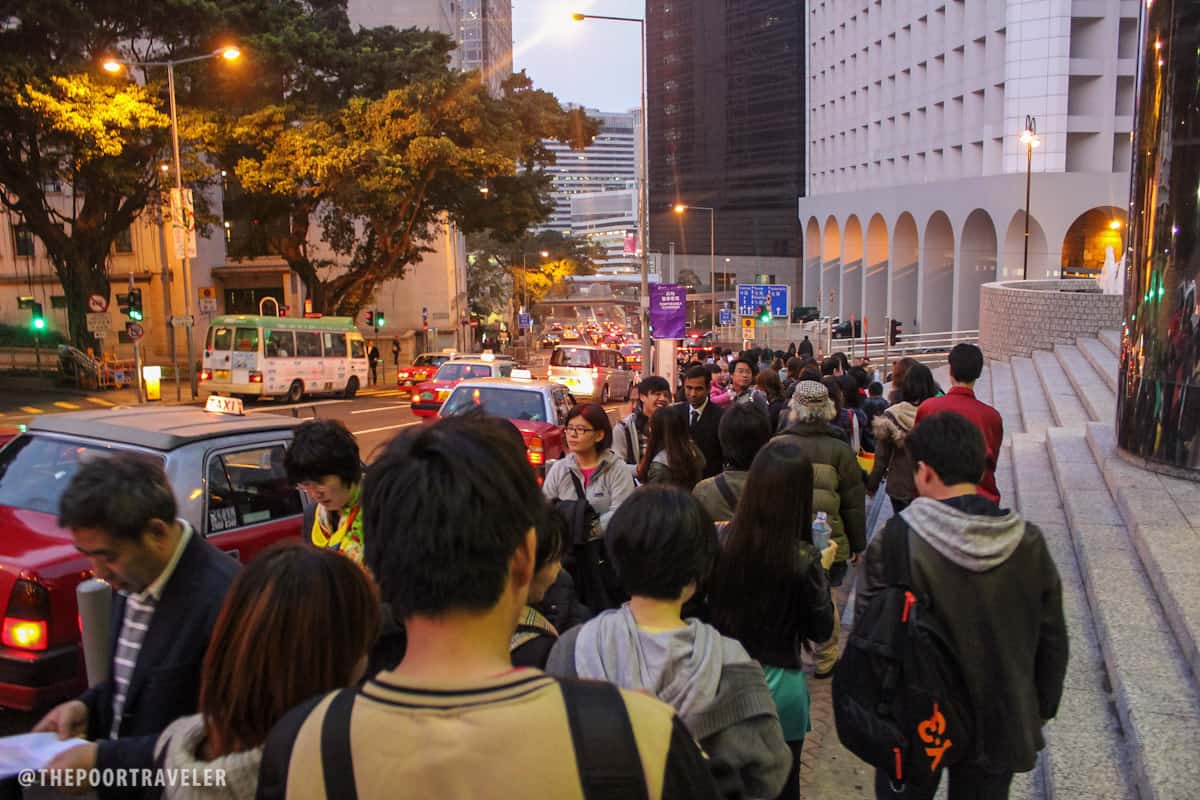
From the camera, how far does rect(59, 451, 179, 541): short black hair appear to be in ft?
9.18

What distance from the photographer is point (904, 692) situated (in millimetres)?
2920

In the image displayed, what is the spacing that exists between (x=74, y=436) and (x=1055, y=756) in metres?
5.64

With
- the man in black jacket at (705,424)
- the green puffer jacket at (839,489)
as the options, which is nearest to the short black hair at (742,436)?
the green puffer jacket at (839,489)

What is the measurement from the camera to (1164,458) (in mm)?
8422

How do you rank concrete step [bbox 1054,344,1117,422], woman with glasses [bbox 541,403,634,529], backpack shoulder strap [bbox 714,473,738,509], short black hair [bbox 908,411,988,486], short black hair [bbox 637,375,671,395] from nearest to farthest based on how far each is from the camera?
short black hair [bbox 908,411,988,486]
backpack shoulder strap [bbox 714,473,738,509]
woman with glasses [bbox 541,403,634,529]
short black hair [bbox 637,375,671,395]
concrete step [bbox 1054,344,1117,422]

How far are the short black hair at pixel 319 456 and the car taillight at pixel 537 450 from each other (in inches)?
266

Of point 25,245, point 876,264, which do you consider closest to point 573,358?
point 25,245

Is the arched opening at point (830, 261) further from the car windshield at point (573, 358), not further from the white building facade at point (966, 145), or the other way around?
the car windshield at point (573, 358)

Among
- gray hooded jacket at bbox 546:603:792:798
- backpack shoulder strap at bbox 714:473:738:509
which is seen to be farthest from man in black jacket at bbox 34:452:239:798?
backpack shoulder strap at bbox 714:473:738:509

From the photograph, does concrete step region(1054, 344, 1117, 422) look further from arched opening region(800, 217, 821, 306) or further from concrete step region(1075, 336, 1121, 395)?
arched opening region(800, 217, 821, 306)

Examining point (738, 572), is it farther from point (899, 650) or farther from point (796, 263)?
point (796, 263)

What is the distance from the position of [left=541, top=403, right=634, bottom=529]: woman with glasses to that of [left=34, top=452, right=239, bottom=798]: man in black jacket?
2.67 metres

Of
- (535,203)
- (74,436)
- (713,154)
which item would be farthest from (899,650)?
(713,154)

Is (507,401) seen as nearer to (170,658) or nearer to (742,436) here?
(742,436)
